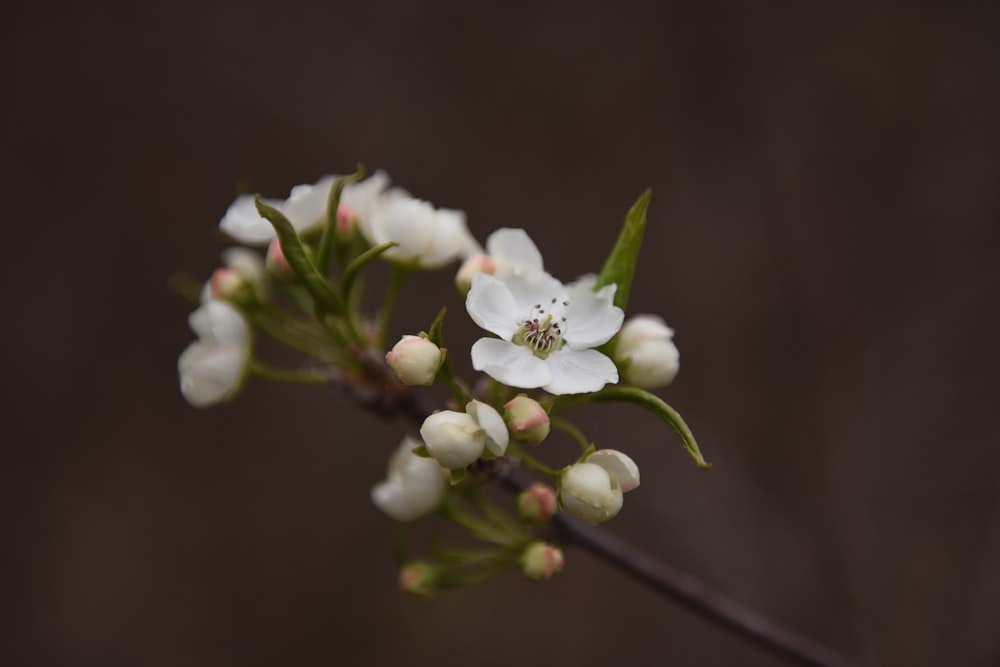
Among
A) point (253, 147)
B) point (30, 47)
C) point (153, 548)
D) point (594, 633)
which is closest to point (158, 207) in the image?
point (253, 147)

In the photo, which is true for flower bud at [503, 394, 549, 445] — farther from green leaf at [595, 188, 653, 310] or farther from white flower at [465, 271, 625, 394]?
green leaf at [595, 188, 653, 310]

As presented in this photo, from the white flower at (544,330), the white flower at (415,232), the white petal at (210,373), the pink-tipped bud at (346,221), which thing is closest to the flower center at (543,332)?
the white flower at (544,330)

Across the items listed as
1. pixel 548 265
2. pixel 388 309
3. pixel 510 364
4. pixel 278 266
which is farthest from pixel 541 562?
pixel 548 265

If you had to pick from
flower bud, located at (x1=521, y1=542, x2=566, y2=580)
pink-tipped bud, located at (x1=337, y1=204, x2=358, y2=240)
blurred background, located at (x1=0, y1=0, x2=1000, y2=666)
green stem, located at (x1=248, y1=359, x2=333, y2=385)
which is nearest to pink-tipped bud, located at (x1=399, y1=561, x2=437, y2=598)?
flower bud, located at (x1=521, y1=542, x2=566, y2=580)

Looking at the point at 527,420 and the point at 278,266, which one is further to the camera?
the point at 278,266

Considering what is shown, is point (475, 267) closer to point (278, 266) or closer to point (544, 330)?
point (544, 330)

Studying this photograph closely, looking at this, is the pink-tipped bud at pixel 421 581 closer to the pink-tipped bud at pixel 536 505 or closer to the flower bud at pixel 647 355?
the pink-tipped bud at pixel 536 505
